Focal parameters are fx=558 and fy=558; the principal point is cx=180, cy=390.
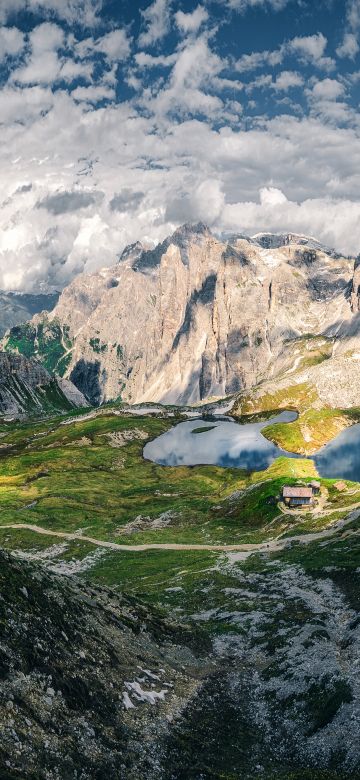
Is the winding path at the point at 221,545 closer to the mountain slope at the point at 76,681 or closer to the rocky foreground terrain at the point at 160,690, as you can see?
the rocky foreground terrain at the point at 160,690

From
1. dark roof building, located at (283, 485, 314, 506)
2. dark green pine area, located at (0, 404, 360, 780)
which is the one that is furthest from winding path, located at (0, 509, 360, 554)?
dark roof building, located at (283, 485, 314, 506)

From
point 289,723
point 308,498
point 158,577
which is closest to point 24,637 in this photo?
point 289,723

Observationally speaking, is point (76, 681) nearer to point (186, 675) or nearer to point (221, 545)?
Result: point (186, 675)

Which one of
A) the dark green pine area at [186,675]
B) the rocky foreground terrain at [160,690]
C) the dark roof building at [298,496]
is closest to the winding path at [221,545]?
the dark green pine area at [186,675]

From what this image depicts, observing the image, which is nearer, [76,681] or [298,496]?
[76,681]

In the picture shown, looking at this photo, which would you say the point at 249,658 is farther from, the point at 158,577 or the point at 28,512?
the point at 28,512

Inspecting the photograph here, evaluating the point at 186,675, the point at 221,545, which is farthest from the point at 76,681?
the point at 221,545
